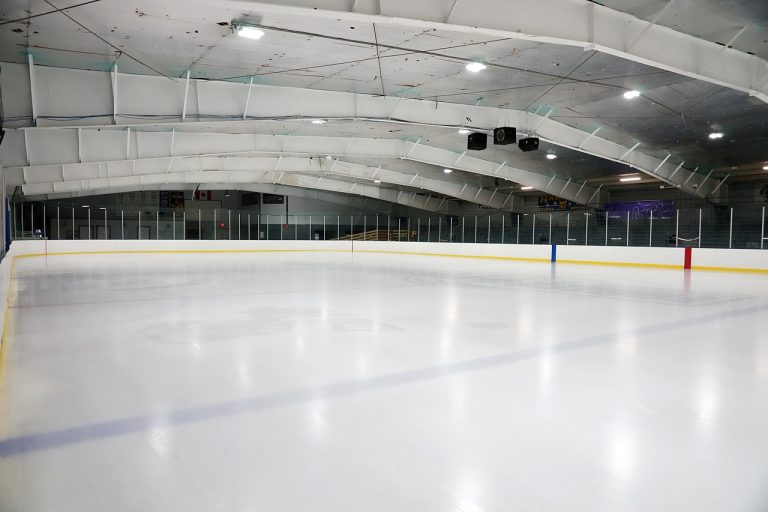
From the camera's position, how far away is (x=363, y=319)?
779 centimetres

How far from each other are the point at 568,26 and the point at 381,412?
8439 mm

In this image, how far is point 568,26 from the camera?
9.54 meters

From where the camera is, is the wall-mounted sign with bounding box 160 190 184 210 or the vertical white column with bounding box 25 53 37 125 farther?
the wall-mounted sign with bounding box 160 190 184 210

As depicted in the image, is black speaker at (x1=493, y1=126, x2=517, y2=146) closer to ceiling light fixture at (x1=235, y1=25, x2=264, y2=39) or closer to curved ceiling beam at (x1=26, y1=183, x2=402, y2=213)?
ceiling light fixture at (x1=235, y1=25, x2=264, y2=39)

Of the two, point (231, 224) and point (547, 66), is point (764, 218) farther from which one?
point (231, 224)

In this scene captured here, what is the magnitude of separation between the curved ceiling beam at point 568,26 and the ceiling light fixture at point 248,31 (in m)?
1.09

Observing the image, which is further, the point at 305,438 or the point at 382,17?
the point at 382,17

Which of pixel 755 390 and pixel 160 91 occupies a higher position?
pixel 160 91

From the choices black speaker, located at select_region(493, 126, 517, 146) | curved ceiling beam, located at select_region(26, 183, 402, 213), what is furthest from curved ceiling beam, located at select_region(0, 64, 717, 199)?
curved ceiling beam, located at select_region(26, 183, 402, 213)

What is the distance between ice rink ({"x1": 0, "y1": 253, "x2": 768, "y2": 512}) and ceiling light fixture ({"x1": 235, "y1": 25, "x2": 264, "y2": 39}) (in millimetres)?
5395

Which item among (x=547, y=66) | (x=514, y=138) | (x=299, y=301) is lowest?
(x=299, y=301)

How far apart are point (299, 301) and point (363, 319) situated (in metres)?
2.28

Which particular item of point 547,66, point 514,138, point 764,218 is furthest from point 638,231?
point 547,66

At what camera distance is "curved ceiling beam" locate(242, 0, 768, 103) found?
8062 mm
